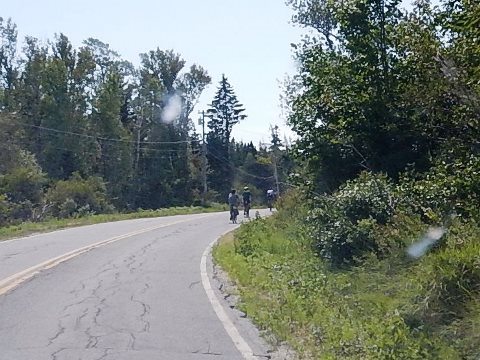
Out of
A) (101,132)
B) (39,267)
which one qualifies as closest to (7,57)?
(101,132)

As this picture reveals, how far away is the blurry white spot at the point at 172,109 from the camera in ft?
241

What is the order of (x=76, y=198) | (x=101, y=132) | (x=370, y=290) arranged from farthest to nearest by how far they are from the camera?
(x=101, y=132), (x=76, y=198), (x=370, y=290)

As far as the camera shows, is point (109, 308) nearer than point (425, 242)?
Yes

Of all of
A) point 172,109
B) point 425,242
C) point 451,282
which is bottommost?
point 451,282

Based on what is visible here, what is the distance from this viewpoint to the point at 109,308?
11.2 m

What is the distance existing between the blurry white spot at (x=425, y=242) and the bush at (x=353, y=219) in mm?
1330

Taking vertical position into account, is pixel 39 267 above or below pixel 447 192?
below

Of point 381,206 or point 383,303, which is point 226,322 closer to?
point 383,303

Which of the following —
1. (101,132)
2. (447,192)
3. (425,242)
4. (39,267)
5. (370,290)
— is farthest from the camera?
(101,132)

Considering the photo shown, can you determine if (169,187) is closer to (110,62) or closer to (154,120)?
(154,120)

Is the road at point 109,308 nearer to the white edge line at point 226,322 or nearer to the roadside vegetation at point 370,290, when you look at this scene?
the white edge line at point 226,322

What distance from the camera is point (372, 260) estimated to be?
1270 centimetres

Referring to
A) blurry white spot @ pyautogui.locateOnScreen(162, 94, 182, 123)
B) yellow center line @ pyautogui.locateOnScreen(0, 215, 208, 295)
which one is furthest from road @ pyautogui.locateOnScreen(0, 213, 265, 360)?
blurry white spot @ pyautogui.locateOnScreen(162, 94, 182, 123)

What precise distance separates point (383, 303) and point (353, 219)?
14.9 feet
